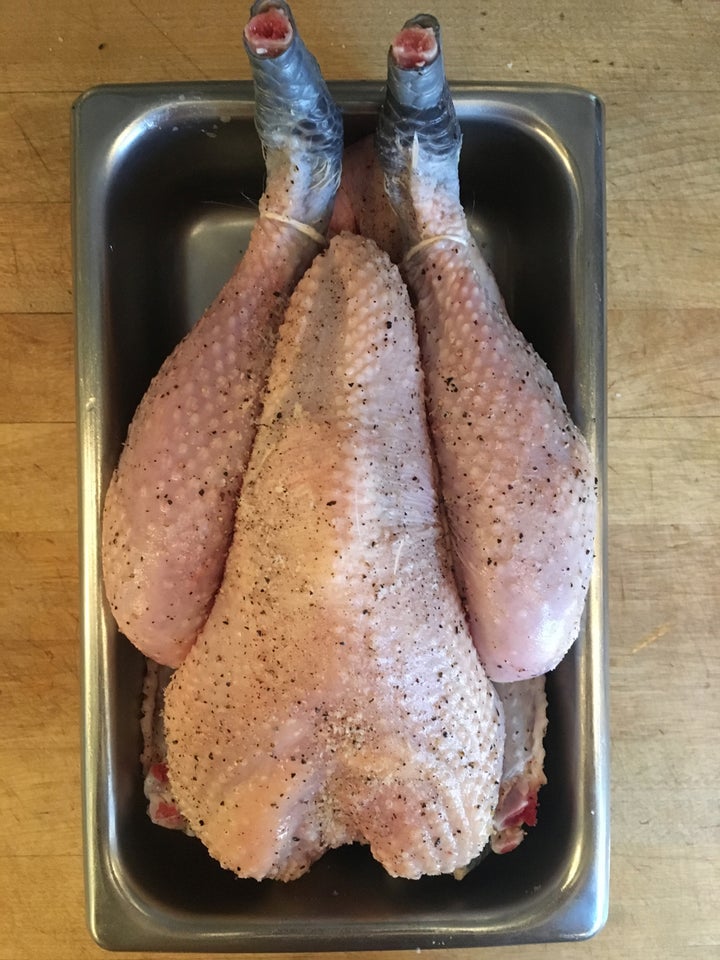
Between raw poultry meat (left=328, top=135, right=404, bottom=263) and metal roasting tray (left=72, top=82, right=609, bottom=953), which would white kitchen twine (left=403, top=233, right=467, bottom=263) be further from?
metal roasting tray (left=72, top=82, right=609, bottom=953)

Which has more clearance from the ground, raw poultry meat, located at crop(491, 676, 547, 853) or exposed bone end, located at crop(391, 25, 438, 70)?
exposed bone end, located at crop(391, 25, 438, 70)

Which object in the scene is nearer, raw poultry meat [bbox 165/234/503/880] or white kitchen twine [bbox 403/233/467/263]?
raw poultry meat [bbox 165/234/503/880]

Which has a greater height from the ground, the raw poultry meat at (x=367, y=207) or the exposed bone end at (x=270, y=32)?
the exposed bone end at (x=270, y=32)

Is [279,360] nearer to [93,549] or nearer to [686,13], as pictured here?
[93,549]

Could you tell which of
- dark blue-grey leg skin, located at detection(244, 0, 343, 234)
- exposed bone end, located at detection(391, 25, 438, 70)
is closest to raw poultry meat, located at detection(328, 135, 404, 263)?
dark blue-grey leg skin, located at detection(244, 0, 343, 234)

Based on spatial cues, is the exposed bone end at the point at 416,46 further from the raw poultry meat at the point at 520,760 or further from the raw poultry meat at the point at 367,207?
the raw poultry meat at the point at 520,760

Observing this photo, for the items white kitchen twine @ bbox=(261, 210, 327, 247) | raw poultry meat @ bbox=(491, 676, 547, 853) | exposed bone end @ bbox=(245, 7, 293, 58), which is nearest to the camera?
exposed bone end @ bbox=(245, 7, 293, 58)

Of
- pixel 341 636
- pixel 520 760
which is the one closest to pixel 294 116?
pixel 341 636

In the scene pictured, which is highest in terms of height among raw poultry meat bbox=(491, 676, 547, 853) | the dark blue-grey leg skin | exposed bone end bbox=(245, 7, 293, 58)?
exposed bone end bbox=(245, 7, 293, 58)

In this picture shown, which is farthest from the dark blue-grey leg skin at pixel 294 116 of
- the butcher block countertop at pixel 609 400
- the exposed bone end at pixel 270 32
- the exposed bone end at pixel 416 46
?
the butcher block countertop at pixel 609 400
